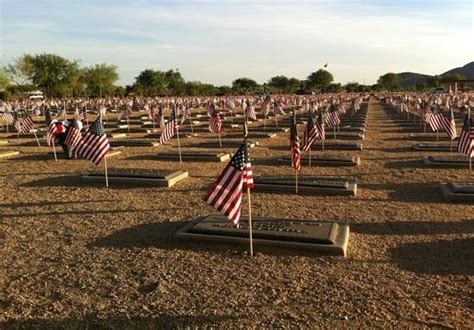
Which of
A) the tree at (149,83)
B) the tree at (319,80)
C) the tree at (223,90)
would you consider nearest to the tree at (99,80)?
the tree at (149,83)

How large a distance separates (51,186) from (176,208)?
419 centimetres

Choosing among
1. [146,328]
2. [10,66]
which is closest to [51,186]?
[146,328]

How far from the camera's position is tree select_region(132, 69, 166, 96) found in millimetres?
108312

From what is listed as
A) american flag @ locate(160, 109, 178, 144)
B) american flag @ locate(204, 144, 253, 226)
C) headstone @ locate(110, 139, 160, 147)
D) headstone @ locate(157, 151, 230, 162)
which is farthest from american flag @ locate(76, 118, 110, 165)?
headstone @ locate(110, 139, 160, 147)

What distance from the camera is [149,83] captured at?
108 metres

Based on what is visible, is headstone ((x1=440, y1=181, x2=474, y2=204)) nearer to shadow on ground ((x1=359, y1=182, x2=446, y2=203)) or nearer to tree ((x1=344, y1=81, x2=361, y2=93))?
shadow on ground ((x1=359, y1=182, x2=446, y2=203))

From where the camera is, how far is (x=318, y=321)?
5195mm

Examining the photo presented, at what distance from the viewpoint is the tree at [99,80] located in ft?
334

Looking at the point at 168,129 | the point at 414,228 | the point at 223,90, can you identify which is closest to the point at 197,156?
the point at 168,129

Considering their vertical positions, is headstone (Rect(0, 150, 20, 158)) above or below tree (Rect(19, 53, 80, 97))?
below

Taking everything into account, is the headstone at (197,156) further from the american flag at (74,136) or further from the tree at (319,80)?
the tree at (319,80)

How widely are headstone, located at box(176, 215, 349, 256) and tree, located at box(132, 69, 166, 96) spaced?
103 metres

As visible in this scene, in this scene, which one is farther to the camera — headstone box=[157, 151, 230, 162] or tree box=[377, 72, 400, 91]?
tree box=[377, 72, 400, 91]

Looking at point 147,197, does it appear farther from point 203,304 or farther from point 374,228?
point 203,304
